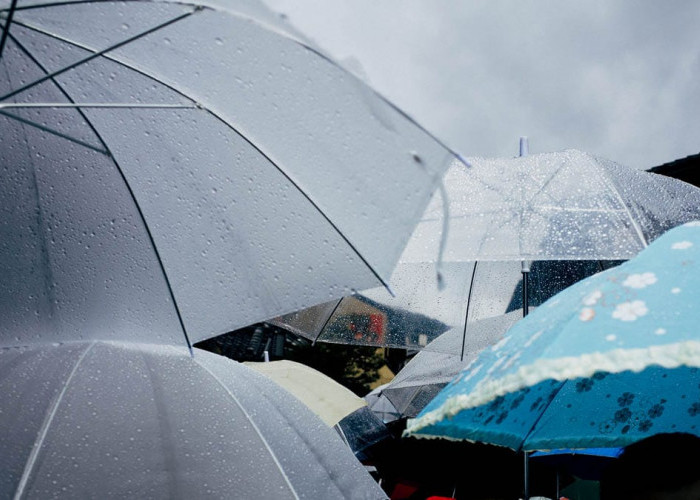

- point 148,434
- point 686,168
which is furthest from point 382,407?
point 148,434

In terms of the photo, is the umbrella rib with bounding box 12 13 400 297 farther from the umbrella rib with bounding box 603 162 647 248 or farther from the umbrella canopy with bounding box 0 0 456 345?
the umbrella rib with bounding box 603 162 647 248

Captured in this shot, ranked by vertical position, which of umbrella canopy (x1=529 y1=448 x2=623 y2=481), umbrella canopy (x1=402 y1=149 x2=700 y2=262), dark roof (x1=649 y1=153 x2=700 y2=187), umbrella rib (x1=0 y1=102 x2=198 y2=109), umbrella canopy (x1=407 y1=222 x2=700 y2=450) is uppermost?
dark roof (x1=649 y1=153 x2=700 y2=187)

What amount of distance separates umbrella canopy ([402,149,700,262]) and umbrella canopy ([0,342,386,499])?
4.42 feet

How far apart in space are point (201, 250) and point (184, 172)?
35 cm

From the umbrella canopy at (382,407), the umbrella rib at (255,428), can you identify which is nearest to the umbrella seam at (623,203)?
the umbrella rib at (255,428)

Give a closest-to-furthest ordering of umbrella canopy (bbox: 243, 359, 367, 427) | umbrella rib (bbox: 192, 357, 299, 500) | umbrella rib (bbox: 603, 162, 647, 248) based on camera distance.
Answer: umbrella rib (bbox: 192, 357, 299, 500), umbrella rib (bbox: 603, 162, 647, 248), umbrella canopy (bbox: 243, 359, 367, 427)

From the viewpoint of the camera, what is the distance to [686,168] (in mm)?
14008

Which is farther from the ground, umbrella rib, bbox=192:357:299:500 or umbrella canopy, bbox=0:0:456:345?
umbrella canopy, bbox=0:0:456:345

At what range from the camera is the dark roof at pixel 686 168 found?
13812mm

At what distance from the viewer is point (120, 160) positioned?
3.14m

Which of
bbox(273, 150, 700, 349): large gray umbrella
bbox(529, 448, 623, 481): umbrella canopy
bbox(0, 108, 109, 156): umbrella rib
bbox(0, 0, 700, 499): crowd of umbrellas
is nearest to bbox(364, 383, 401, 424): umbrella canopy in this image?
bbox(529, 448, 623, 481): umbrella canopy

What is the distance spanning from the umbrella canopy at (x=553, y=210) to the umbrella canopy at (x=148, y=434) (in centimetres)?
135

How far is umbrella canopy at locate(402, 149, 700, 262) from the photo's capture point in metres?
3.94

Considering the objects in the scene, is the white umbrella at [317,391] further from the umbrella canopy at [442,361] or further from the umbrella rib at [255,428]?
the umbrella rib at [255,428]
